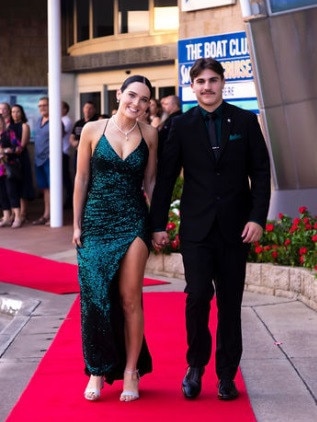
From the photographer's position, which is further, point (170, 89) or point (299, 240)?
point (170, 89)

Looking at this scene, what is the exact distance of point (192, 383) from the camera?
6.46m

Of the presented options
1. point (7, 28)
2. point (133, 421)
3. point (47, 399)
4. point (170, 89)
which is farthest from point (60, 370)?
point (7, 28)

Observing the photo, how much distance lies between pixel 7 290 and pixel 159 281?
1532mm

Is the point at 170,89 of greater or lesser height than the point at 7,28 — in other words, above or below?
below

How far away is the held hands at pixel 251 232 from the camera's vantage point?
6215 millimetres

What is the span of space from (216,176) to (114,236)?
0.68 meters

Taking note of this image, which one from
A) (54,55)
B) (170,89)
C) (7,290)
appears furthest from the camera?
(170,89)

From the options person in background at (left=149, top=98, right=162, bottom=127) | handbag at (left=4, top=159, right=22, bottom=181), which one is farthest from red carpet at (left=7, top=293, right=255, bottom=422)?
handbag at (left=4, top=159, right=22, bottom=181)

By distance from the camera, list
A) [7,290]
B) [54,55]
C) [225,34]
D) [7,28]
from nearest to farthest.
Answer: [7,290] → [225,34] → [54,55] → [7,28]

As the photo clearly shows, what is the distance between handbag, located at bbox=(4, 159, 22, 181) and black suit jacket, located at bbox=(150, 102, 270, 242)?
10.4 meters

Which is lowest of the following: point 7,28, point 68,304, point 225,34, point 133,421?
point 133,421

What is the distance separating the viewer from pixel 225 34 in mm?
14992

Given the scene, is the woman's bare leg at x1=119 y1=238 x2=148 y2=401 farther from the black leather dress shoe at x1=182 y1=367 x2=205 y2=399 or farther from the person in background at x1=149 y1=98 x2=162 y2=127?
the person in background at x1=149 y1=98 x2=162 y2=127

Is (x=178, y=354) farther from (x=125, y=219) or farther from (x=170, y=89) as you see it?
(x=170, y=89)
